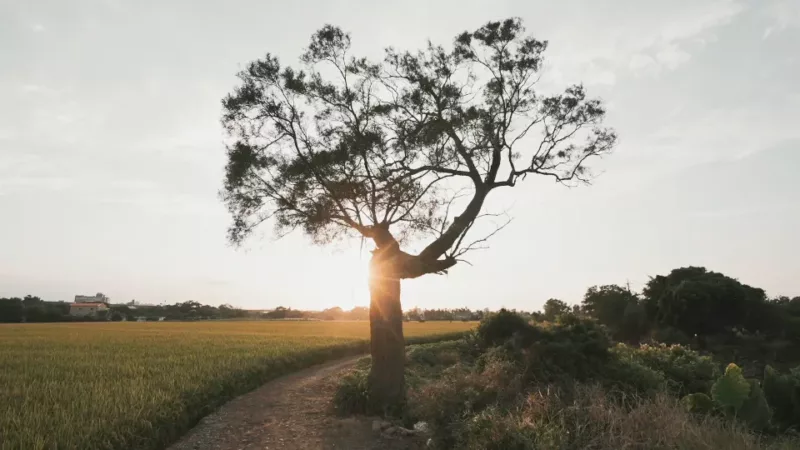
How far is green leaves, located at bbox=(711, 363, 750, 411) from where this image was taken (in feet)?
26.3

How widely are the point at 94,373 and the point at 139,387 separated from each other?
162 inches

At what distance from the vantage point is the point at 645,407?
25.8ft

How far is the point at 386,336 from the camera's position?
12.8 meters

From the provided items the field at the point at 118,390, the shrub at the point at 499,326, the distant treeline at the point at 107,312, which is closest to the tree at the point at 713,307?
the shrub at the point at 499,326

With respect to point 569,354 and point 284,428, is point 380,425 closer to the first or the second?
point 284,428

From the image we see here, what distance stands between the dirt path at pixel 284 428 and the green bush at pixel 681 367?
342 inches

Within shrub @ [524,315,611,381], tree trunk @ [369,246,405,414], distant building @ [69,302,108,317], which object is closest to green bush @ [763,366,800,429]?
shrub @ [524,315,611,381]

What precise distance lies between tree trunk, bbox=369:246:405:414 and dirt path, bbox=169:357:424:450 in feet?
2.74

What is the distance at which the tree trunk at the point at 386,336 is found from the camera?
40.9 ft

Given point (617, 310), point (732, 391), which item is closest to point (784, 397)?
point (732, 391)

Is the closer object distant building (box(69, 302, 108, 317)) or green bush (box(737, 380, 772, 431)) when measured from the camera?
green bush (box(737, 380, 772, 431))

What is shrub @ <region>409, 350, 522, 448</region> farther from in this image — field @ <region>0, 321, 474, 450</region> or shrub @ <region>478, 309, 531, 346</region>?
shrub @ <region>478, 309, 531, 346</region>

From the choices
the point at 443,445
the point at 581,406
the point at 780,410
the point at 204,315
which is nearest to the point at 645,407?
the point at 581,406

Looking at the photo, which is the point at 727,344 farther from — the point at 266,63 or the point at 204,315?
the point at 204,315
